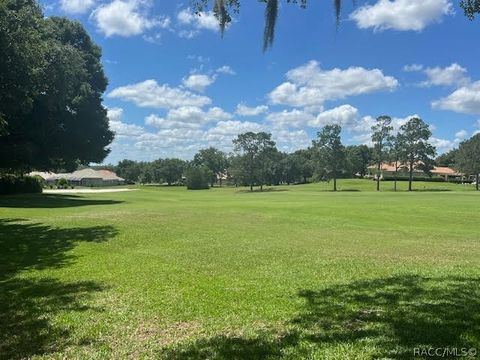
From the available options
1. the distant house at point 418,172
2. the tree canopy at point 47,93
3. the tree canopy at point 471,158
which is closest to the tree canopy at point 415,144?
the tree canopy at point 471,158

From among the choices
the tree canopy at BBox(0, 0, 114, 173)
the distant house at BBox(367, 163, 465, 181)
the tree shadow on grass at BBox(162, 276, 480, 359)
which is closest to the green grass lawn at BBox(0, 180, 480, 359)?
the tree shadow on grass at BBox(162, 276, 480, 359)

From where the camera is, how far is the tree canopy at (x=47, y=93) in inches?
802

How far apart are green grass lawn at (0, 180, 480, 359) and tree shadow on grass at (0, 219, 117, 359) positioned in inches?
1.2

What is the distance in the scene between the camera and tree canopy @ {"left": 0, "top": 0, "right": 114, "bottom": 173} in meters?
20.4

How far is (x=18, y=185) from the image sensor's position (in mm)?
48531

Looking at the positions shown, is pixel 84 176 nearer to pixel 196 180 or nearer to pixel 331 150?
pixel 196 180

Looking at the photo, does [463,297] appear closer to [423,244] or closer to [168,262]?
[168,262]

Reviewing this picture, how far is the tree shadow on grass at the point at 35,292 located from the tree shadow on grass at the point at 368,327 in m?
2.02

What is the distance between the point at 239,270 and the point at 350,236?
7.99m

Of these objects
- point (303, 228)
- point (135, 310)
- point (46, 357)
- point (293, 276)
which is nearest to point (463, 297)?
point (293, 276)

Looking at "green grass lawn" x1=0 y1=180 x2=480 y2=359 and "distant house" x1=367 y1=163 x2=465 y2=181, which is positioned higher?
"distant house" x1=367 y1=163 x2=465 y2=181

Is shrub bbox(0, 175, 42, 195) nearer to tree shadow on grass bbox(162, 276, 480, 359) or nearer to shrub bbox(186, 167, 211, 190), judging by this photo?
tree shadow on grass bbox(162, 276, 480, 359)

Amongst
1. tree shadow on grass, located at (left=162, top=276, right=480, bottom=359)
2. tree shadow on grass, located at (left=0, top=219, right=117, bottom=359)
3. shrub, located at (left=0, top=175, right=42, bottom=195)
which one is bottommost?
tree shadow on grass, located at (left=0, top=219, right=117, bottom=359)

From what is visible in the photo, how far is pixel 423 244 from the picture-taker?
15.8 m
